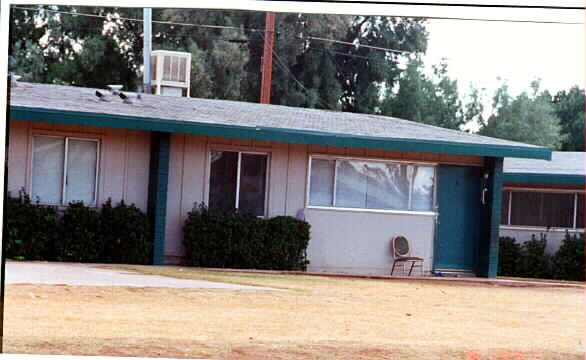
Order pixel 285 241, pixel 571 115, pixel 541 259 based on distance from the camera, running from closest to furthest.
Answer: pixel 285 241 < pixel 541 259 < pixel 571 115

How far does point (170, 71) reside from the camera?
21250 mm

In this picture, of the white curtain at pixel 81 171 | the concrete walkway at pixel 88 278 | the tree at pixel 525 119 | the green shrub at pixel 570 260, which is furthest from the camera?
the tree at pixel 525 119

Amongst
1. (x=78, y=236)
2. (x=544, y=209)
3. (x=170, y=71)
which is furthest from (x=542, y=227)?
(x=78, y=236)

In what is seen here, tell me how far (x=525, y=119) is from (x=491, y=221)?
23384 mm

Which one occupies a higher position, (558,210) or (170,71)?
(170,71)

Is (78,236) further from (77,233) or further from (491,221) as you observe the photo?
(491,221)

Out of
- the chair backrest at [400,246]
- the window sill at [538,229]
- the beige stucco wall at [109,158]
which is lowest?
the chair backrest at [400,246]

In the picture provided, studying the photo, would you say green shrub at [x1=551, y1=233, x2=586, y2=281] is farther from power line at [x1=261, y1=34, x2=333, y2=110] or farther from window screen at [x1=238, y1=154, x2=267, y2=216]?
power line at [x1=261, y1=34, x2=333, y2=110]

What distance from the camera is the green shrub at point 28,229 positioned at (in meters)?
16.4

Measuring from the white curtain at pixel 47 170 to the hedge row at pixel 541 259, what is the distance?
10585 mm

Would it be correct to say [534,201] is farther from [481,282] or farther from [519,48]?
[519,48]

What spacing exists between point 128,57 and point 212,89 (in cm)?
337

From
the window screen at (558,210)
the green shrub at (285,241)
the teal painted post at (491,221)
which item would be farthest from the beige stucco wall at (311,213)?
the window screen at (558,210)

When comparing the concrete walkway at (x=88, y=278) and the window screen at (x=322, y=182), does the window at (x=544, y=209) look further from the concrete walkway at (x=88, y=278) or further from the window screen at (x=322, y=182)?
the concrete walkway at (x=88, y=278)
